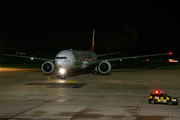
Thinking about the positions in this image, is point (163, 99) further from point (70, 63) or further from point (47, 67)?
point (47, 67)

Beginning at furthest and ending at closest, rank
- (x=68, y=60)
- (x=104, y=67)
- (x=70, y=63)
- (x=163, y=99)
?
(x=104, y=67) → (x=70, y=63) → (x=68, y=60) → (x=163, y=99)

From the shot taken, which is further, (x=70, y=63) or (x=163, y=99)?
(x=70, y=63)

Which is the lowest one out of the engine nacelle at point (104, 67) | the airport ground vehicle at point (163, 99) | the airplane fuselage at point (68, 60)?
the airport ground vehicle at point (163, 99)

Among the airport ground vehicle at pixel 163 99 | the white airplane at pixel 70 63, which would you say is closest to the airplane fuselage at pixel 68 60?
the white airplane at pixel 70 63

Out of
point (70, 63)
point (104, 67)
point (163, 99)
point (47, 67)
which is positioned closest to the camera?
point (163, 99)

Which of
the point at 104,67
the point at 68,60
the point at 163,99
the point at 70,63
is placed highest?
the point at 68,60

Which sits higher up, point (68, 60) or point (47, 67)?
point (68, 60)

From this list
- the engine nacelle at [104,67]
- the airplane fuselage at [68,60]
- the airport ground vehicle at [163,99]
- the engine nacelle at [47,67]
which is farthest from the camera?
the engine nacelle at [104,67]

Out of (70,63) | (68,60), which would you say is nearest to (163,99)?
(68,60)

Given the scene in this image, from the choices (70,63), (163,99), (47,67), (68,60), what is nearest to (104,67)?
(70,63)

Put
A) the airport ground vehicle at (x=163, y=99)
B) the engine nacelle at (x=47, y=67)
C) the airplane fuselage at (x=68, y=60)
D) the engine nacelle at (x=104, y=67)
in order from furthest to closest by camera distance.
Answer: the engine nacelle at (x=104, y=67)
the engine nacelle at (x=47, y=67)
the airplane fuselage at (x=68, y=60)
the airport ground vehicle at (x=163, y=99)

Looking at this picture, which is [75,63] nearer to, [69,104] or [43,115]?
[69,104]

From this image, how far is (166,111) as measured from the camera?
15.3 m

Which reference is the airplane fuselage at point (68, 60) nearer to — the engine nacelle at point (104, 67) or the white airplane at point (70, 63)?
the white airplane at point (70, 63)
